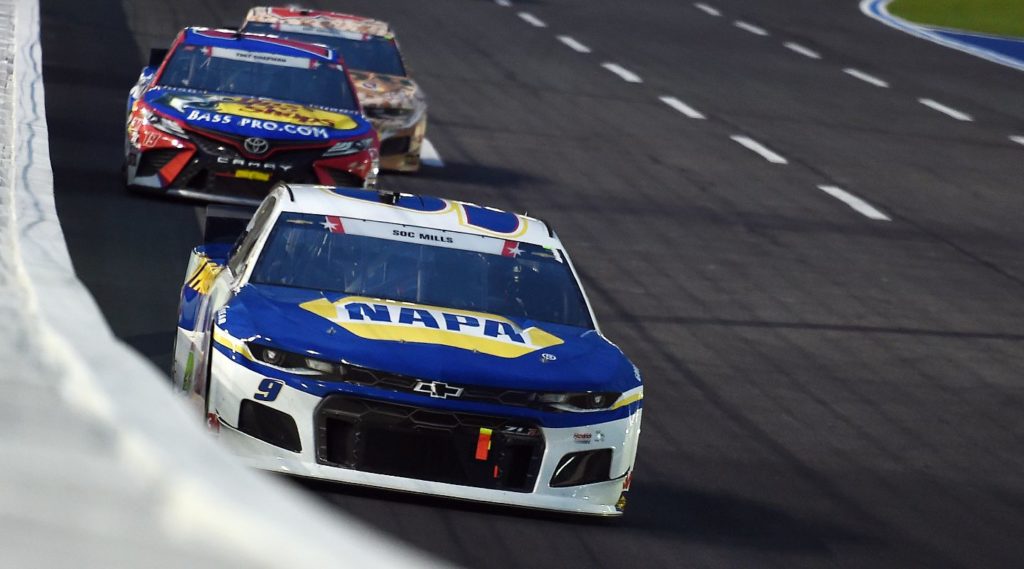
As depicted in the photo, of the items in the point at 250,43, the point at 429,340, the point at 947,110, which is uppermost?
the point at 429,340

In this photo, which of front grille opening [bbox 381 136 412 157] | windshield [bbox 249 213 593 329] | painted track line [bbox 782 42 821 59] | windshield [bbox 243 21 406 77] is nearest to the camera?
windshield [bbox 249 213 593 329]

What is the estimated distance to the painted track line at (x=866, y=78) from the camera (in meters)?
31.0

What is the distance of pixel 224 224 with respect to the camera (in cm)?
988

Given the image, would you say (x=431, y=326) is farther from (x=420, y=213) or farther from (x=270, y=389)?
(x=420, y=213)

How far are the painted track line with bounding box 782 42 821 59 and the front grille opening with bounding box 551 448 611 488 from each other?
2720cm

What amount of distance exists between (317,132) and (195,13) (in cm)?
1602

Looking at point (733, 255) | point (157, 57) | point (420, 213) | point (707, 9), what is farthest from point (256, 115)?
point (707, 9)

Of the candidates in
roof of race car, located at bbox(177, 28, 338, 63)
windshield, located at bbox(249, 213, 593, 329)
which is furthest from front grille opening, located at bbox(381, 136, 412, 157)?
windshield, located at bbox(249, 213, 593, 329)

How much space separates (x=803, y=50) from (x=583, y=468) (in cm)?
2838

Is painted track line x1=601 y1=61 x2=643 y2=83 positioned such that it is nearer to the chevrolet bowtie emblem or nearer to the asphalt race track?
the asphalt race track

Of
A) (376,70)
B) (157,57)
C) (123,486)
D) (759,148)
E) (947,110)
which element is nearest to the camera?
(123,486)

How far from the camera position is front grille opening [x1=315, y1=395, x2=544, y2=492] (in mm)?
7438

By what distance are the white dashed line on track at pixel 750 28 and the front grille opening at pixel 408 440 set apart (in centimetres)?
3014

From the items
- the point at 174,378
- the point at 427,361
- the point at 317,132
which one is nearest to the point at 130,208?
the point at 317,132
